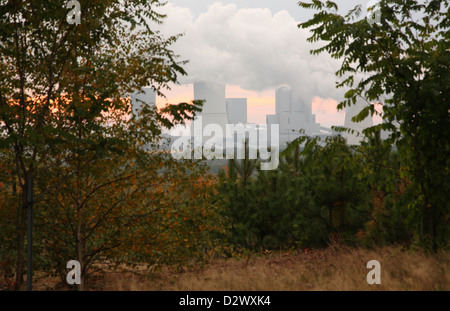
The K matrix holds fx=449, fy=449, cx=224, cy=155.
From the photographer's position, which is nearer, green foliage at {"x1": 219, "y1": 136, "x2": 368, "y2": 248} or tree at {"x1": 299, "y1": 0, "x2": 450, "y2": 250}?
tree at {"x1": 299, "y1": 0, "x2": 450, "y2": 250}

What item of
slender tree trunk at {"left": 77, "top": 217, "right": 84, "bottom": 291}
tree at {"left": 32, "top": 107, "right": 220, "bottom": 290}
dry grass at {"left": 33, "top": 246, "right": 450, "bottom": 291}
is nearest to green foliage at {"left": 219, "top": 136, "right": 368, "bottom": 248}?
dry grass at {"left": 33, "top": 246, "right": 450, "bottom": 291}

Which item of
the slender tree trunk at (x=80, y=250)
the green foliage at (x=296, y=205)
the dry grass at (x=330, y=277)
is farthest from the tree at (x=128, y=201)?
the green foliage at (x=296, y=205)

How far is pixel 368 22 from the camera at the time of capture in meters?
7.48

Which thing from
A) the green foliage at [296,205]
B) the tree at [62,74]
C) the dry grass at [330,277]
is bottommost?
the dry grass at [330,277]

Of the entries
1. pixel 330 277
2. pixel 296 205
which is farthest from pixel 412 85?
pixel 296 205

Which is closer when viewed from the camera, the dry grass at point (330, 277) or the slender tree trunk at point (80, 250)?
the dry grass at point (330, 277)

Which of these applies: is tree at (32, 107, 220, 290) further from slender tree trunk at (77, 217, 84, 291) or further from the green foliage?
the green foliage

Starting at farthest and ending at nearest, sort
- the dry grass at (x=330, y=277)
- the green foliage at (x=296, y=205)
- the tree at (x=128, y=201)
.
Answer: the green foliage at (x=296, y=205) → the tree at (x=128, y=201) → the dry grass at (x=330, y=277)

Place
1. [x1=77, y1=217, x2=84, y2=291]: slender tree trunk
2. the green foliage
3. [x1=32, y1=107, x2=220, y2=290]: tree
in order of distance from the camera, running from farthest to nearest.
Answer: the green foliage < [x1=77, y1=217, x2=84, y2=291]: slender tree trunk < [x1=32, y1=107, x2=220, y2=290]: tree

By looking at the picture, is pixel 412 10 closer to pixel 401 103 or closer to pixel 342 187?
pixel 401 103

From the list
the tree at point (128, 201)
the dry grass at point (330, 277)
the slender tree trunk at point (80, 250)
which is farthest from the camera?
the slender tree trunk at point (80, 250)

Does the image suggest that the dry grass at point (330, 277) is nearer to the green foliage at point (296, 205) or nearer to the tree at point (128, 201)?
the tree at point (128, 201)
